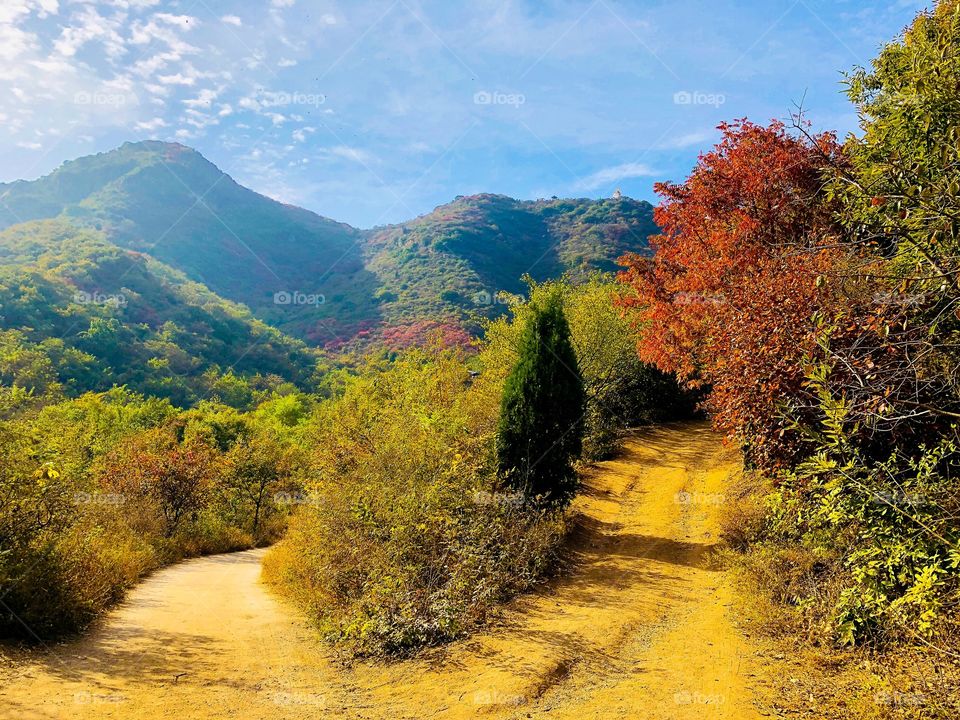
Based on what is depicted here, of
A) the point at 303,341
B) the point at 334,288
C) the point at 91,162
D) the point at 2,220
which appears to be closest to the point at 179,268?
the point at 334,288

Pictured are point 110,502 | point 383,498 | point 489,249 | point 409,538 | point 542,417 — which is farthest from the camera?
point 489,249

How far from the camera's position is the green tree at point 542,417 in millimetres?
11547

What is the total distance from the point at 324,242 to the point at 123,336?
84736 mm

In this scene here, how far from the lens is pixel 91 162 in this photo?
586 feet

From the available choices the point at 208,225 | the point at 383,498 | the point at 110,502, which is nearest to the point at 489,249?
the point at 110,502

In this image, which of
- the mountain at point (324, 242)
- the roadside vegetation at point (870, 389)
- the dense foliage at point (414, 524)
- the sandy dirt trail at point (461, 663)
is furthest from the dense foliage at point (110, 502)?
the mountain at point (324, 242)

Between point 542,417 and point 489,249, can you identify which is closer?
point 542,417

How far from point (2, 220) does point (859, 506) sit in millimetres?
215214

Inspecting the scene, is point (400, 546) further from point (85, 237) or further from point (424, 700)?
point (85, 237)

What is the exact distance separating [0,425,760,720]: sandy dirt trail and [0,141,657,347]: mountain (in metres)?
13.6

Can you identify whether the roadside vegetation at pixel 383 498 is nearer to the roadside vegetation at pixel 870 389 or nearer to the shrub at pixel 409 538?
the shrub at pixel 409 538

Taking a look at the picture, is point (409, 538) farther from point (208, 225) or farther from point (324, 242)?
point (208, 225)

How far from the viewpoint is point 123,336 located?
6153 centimetres

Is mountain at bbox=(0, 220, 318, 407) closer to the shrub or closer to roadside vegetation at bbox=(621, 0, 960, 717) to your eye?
the shrub
